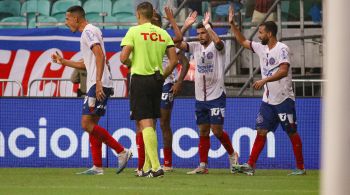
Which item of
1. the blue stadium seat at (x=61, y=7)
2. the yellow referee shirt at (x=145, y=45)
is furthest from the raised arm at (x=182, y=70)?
the blue stadium seat at (x=61, y=7)

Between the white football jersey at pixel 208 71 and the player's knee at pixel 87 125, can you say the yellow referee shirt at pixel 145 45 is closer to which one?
the player's knee at pixel 87 125

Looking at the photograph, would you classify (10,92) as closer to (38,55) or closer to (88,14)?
(38,55)

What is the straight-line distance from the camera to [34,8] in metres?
18.8

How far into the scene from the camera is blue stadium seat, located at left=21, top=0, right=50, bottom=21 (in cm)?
1878

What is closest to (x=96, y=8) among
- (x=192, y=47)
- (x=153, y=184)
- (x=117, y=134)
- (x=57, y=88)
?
(x=57, y=88)

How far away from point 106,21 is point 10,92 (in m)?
3.13

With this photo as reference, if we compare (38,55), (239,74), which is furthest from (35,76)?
(239,74)

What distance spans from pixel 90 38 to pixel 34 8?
754 centimetres

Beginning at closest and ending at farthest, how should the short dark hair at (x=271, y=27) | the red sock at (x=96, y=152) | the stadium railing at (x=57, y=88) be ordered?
the red sock at (x=96, y=152)
the short dark hair at (x=271, y=27)
the stadium railing at (x=57, y=88)

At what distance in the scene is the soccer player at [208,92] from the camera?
12.8 m

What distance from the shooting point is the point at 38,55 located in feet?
57.8

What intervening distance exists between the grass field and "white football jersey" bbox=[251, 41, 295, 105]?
1057 millimetres

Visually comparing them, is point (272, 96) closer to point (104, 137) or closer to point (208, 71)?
point (208, 71)

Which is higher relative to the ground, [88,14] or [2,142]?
[88,14]
